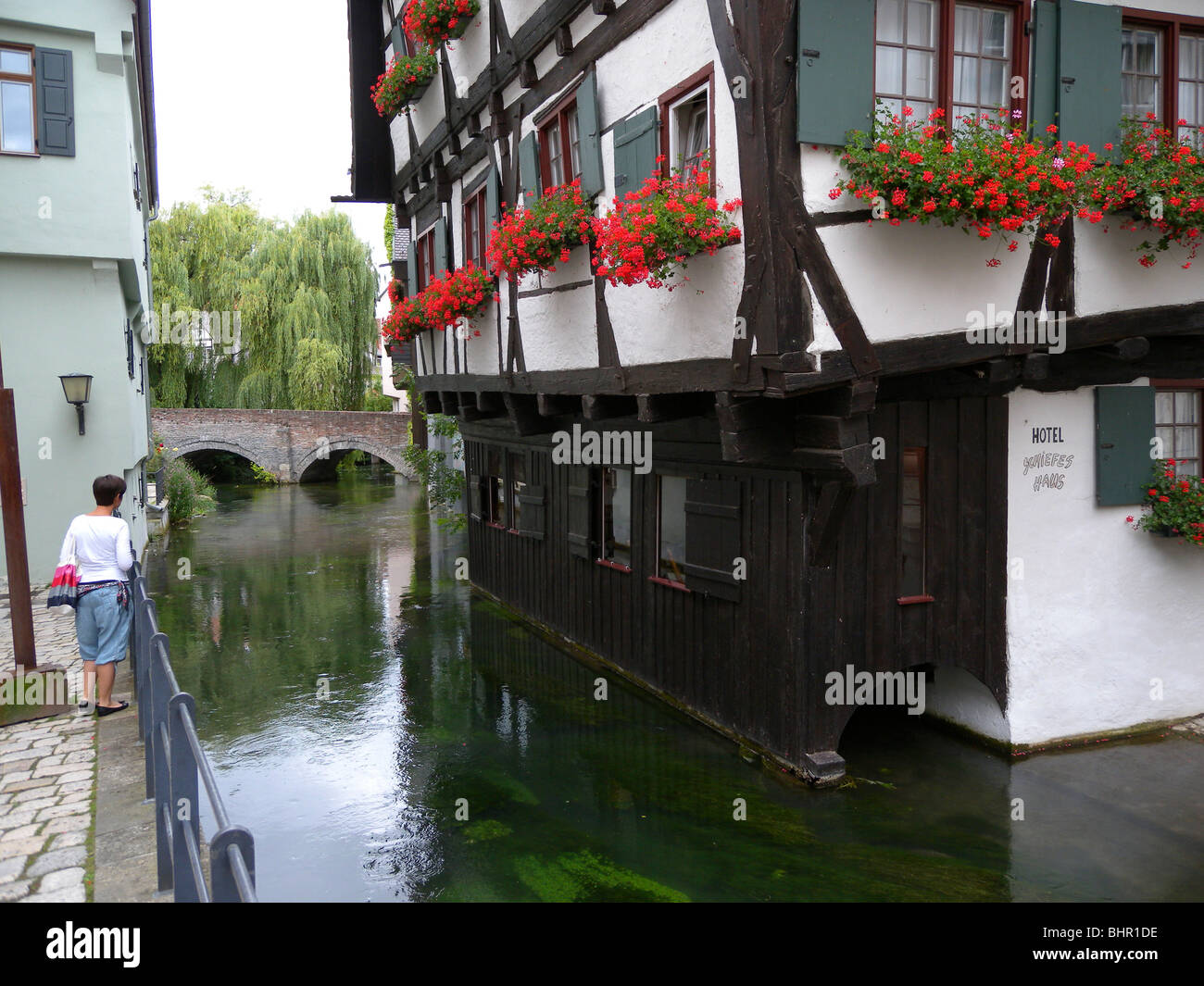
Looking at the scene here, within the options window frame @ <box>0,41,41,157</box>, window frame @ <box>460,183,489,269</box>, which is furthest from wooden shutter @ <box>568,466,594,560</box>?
window frame @ <box>0,41,41,157</box>

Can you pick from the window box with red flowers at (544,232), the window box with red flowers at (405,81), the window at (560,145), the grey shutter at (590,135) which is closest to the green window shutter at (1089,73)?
the grey shutter at (590,135)

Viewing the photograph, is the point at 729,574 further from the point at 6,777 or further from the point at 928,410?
the point at 6,777

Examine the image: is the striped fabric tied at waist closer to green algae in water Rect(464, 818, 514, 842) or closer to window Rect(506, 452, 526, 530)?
green algae in water Rect(464, 818, 514, 842)

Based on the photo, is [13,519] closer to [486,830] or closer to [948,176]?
[486,830]

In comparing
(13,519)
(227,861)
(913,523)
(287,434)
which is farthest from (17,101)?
(287,434)

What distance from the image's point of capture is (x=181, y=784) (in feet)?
14.3

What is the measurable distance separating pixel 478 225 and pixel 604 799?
648 centimetres

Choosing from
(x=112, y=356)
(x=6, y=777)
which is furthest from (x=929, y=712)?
(x=112, y=356)

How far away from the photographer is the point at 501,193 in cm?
986

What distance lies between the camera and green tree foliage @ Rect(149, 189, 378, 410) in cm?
3127

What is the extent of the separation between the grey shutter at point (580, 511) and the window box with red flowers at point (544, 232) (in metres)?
2.66

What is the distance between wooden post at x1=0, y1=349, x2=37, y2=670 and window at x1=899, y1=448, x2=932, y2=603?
673 centimetres

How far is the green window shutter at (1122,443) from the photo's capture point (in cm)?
749
